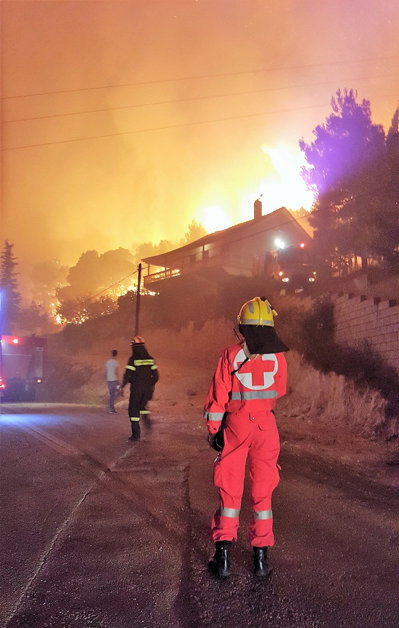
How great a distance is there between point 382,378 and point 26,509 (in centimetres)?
811

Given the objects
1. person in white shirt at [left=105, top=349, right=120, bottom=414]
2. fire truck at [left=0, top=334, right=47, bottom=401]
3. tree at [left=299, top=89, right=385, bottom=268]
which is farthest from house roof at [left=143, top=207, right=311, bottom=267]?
person in white shirt at [left=105, top=349, right=120, bottom=414]

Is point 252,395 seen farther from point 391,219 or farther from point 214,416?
point 391,219

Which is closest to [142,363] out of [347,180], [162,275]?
[347,180]

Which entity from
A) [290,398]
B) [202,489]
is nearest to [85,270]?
[290,398]

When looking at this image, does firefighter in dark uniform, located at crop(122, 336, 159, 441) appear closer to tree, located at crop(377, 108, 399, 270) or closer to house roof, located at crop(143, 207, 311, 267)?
tree, located at crop(377, 108, 399, 270)

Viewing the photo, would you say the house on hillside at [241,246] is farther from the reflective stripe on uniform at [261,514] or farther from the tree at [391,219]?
the reflective stripe on uniform at [261,514]

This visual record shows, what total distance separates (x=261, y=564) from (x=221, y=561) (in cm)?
27

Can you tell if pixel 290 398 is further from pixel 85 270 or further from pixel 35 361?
pixel 85 270

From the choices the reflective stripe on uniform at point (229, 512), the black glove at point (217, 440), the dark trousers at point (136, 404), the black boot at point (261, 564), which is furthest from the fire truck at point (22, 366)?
the black boot at point (261, 564)

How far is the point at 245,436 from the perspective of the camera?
3.11 m

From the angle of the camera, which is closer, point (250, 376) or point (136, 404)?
point (250, 376)

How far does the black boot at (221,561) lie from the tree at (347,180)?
63.0 ft

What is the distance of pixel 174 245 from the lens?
8994 cm

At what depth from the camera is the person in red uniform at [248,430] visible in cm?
300
